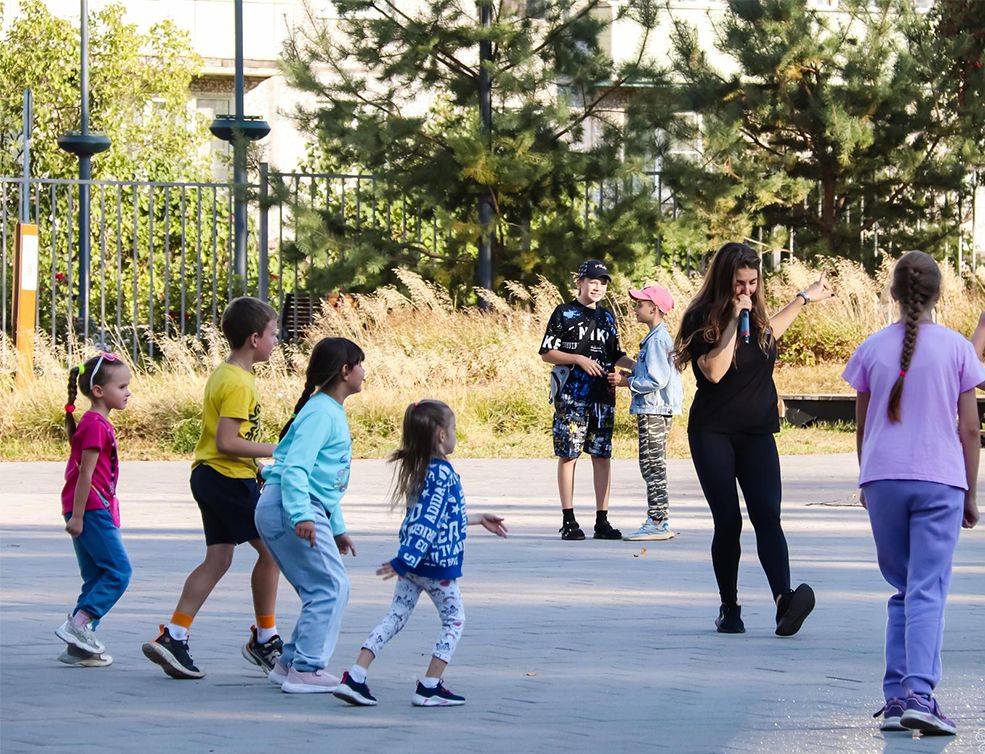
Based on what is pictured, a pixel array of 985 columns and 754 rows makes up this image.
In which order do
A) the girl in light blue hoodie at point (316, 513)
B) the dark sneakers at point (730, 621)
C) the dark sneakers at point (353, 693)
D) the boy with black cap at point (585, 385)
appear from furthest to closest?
the boy with black cap at point (585, 385)
the dark sneakers at point (730, 621)
the girl in light blue hoodie at point (316, 513)
the dark sneakers at point (353, 693)

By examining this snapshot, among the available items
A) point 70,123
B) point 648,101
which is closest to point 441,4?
point 648,101

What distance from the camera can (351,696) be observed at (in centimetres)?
516

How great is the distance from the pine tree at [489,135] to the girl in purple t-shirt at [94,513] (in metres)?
10.9

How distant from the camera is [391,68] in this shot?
17.0 m

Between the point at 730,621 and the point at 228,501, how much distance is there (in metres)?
2.21

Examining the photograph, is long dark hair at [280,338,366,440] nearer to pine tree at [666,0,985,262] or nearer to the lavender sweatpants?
the lavender sweatpants

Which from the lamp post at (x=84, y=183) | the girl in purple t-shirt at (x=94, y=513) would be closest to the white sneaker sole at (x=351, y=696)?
the girl in purple t-shirt at (x=94, y=513)

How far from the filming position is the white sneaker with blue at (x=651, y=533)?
29.7 ft

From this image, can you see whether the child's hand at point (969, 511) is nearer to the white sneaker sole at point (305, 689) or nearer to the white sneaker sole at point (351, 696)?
the white sneaker sole at point (351, 696)

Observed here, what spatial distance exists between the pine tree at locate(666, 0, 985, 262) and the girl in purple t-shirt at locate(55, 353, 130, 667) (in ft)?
42.7

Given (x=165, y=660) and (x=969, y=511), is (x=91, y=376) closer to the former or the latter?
(x=165, y=660)

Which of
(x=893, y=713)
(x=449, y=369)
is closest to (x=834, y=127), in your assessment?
(x=449, y=369)

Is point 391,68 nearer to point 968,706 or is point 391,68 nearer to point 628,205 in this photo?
point 628,205

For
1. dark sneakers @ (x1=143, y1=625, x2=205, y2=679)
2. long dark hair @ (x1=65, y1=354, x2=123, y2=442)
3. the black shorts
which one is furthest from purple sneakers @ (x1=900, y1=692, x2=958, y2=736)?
long dark hair @ (x1=65, y1=354, x2=123, y2=442)
